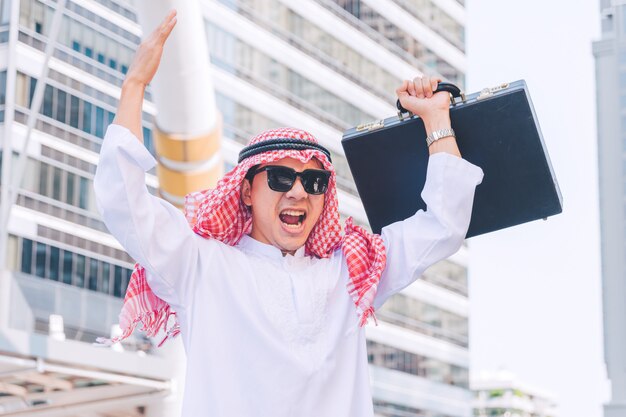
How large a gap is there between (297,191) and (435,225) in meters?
0.45

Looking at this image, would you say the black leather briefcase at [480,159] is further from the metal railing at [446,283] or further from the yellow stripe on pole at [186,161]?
the metal railing at [446,283]

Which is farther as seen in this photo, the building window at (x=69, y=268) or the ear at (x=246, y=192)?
the building window at (x=69, y=268)

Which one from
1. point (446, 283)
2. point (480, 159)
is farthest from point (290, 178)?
point (446, 283)

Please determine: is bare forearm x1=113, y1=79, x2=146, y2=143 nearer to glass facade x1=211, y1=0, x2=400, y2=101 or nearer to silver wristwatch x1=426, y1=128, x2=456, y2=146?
silver wristwatch x1=426, y1=128, x2=456, y2=146

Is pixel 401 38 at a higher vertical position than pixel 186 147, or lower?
higher

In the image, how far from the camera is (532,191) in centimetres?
379

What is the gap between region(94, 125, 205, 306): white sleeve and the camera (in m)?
3.30

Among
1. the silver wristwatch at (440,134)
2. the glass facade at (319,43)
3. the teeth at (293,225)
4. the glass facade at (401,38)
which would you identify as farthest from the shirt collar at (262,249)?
the glass facade at (401,38)

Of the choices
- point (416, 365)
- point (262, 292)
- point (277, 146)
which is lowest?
point (262, 292)

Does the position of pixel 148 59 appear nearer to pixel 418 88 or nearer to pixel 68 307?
pixel 418 88

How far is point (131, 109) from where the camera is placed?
3396 millimetres

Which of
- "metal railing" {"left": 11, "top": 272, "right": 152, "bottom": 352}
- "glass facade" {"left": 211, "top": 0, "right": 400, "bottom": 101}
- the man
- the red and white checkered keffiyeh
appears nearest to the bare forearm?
the man

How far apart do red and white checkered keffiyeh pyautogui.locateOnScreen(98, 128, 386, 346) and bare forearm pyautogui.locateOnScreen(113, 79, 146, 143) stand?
1.12ft

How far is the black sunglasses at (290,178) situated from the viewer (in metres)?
3.52
